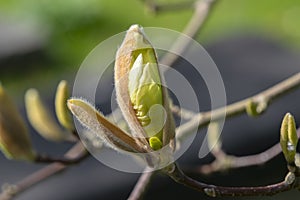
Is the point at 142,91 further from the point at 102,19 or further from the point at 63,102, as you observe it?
the point at 102,19

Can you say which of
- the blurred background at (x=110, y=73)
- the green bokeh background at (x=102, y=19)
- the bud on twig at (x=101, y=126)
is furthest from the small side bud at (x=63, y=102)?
the green bokeh background at (x=102, y=19)

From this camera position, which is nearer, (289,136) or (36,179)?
(289,136)

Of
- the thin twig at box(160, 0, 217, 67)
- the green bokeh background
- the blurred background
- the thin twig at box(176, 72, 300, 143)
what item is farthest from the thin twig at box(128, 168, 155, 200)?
the green bokeh background

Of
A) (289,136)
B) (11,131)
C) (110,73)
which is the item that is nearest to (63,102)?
(11,131)

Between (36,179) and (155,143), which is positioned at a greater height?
(155,143)

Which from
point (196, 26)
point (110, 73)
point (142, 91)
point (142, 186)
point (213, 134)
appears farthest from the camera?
point (110, 73)

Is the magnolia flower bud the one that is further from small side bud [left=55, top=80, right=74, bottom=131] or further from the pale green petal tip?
the pale green petal tip

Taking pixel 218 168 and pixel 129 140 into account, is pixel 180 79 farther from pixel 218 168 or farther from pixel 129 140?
pixel 129 140

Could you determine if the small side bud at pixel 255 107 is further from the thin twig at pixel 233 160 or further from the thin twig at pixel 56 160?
the thin twig at pixel 56 160
